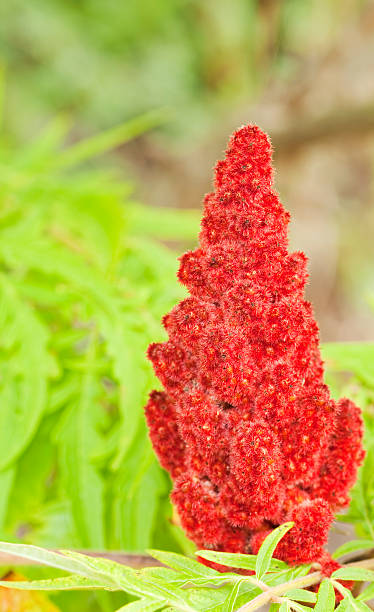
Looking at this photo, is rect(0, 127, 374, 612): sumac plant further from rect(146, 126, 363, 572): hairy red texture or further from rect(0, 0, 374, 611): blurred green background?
rect(0, 0, 374, 611): blurred green background

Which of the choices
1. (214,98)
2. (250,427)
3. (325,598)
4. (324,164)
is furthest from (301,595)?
(214,98)

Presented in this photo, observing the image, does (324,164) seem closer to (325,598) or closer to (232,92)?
(232,92)

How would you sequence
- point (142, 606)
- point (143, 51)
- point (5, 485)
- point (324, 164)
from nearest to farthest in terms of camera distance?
point (142, 606)
point (5, 485)
point (143, 51)
point (324, 164)

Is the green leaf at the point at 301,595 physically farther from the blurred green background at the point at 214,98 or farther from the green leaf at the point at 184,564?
the blurred green background at the point at 214,98

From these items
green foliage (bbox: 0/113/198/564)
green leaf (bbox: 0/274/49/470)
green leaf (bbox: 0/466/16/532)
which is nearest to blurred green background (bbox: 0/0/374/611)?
green foliage (bbox: 0/113/198/564)

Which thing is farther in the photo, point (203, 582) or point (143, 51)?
point (143, 51)

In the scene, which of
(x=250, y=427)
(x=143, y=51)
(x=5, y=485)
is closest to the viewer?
(x=250, y=427)

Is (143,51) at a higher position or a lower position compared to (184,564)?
higher
